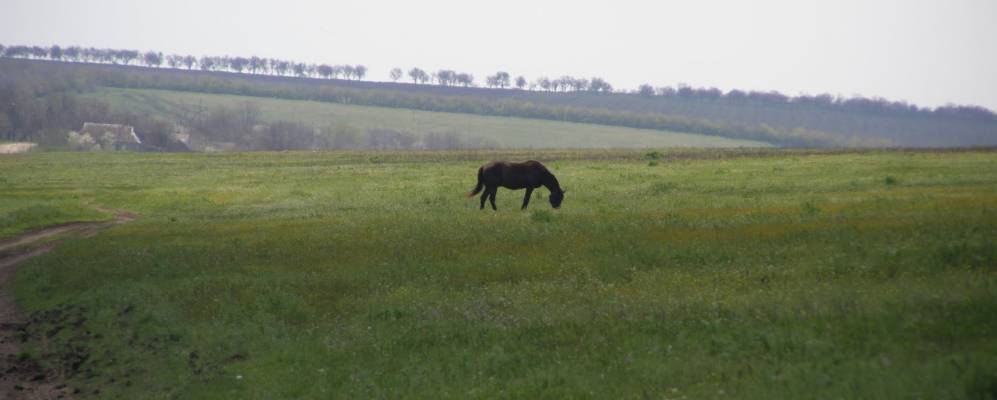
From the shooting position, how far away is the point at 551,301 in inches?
647

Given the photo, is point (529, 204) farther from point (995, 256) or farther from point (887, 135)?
point (887, 135)

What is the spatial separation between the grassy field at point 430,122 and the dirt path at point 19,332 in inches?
4753

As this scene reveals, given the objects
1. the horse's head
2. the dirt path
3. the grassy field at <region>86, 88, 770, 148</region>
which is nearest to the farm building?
the grassy field at <region>86, 88, 770, 148</region>

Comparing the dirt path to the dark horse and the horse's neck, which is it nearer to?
the dark horse

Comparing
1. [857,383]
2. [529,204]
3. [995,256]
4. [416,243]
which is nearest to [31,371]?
[416,243]

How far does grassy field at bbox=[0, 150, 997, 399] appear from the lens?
11.5 meters

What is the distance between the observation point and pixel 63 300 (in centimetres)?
2188

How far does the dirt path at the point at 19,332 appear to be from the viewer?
15547mm

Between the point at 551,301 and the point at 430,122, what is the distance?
16310cm

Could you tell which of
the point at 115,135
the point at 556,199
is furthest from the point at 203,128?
the point at 556,199

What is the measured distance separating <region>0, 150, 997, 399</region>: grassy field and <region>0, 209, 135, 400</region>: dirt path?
0.41m

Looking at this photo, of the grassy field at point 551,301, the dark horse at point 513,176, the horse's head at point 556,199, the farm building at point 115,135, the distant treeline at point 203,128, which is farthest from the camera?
the distant treeline at point 203,128

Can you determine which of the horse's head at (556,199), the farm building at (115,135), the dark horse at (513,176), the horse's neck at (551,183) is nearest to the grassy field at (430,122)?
the farm building at (115,135)

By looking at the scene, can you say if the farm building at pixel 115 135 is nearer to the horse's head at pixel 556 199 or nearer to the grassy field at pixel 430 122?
the grassy field at pixel 430 122
